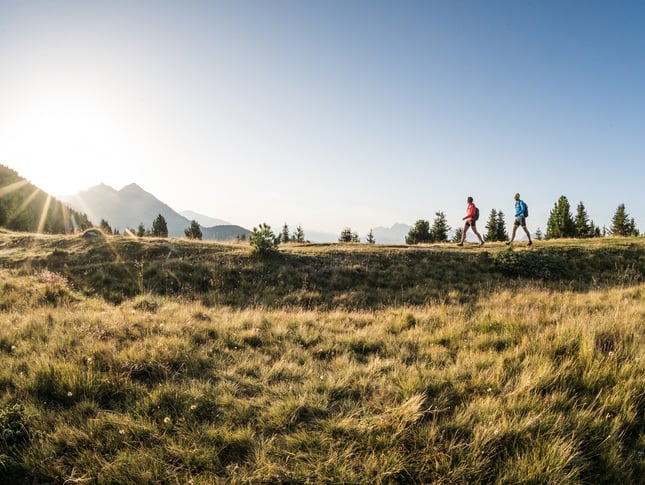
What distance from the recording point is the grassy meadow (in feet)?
8.50

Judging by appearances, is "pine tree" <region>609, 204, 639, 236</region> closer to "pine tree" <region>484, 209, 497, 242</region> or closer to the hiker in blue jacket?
"pine tree" <region>484, 209, 497, 242</region>

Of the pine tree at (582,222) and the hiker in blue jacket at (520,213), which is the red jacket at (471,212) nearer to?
the hiker in blue jacket at (520,213)

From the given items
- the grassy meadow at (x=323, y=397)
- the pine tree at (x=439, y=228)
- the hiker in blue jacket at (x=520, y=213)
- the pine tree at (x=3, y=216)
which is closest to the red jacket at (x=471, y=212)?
the hiker in blue jacket at (x=520, y=213)

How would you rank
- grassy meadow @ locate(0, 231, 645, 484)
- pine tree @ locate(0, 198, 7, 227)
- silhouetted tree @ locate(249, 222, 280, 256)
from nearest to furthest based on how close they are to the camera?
grassy meadow @ locate(0, 231, 645, 484), silhouetted tree @ locate(249, 222, 280, 256), pine tree @ locate(0, 198, 7, 227)

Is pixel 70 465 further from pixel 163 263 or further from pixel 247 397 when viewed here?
pixel 163 263

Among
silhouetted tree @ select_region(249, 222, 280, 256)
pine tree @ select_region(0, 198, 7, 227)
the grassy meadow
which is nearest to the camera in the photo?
the grassy meadow

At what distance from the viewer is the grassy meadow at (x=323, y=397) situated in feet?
8.50

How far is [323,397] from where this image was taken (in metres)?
3.53

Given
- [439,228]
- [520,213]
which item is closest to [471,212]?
[520,213]

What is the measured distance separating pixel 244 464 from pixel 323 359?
2.36 meters

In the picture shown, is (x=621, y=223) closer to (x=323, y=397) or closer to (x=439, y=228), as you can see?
(x=439, y=228)

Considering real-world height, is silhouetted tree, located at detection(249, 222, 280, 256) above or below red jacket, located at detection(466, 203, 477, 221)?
below

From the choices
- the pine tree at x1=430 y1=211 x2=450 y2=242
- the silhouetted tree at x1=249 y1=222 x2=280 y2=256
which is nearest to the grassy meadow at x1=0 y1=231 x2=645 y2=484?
the silhouetted tree at x1=249 y1=222 x2=280 y2=256

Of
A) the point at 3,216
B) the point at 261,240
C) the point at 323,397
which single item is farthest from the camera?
the point at 3,216
